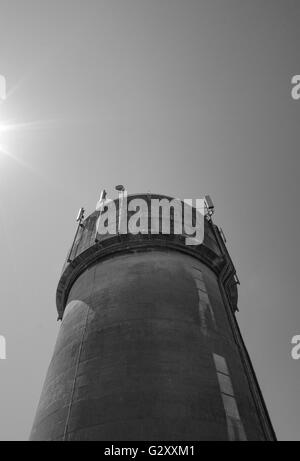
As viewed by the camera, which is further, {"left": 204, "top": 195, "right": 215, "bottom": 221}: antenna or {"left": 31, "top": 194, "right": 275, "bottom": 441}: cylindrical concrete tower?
{"left": 204, "top": 195, "right": 215, "bottom": 221}: antenna

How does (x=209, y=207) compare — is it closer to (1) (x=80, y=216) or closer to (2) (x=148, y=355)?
(1) (x=80, y=216)

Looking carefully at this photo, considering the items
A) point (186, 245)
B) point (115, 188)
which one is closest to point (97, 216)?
point (115, 188)

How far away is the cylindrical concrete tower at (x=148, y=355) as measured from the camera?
9102mm

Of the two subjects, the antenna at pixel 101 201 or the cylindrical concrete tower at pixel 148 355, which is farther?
the antenna at pixel 101 201

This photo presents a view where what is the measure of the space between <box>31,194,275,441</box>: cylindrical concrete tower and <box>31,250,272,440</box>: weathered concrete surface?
0.10 ft

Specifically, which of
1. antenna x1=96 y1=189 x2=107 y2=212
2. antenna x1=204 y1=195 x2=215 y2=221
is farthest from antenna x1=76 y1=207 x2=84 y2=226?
antenna x1=204 y1=195 x2=215 y2=221

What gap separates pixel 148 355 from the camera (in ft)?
33.8

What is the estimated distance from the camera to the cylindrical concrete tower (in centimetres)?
910

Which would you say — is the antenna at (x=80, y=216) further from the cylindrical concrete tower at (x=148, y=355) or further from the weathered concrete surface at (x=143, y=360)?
the weathered concrete surface at (x=143, y=360)

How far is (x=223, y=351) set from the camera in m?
11.5

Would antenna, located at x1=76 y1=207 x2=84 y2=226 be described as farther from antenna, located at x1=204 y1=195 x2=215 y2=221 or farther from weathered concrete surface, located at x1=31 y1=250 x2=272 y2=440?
antenna, located at x1=204 y1=195 x2=215 y2=221

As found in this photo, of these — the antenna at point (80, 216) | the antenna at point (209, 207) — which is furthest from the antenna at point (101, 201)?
the antenna at point (209, 207)

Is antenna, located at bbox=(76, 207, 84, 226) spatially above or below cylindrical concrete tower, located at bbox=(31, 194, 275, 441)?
above

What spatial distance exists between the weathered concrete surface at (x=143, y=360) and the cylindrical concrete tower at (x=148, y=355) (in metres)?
0.03
